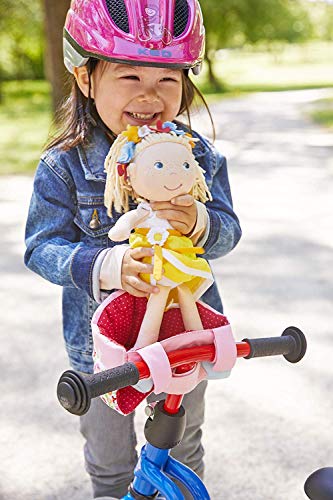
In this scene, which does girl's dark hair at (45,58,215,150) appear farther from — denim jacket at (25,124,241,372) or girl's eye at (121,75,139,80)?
girl's eye at (121,75,139,80)

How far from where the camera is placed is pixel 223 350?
5.20ft

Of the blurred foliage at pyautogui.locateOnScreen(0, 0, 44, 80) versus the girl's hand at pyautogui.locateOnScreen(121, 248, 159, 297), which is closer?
the girl's hand at pyautogui.locateOnScreen(121, 248, 159, 297)

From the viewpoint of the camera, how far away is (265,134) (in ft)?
40.0

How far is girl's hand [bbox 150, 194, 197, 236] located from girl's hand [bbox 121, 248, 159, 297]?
0.27 ft

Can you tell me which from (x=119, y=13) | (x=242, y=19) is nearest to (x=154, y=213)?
(x=119, y=13)

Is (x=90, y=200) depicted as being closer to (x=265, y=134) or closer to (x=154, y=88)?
(x=154, y=88)

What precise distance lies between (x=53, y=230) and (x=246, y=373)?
1.98 m

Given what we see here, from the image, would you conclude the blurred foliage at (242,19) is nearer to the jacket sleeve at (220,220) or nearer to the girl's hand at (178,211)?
the jacket sleeve at (220,220)

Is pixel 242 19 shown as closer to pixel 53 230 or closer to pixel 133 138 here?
pixel 53 230

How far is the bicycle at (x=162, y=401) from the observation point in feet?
4.50

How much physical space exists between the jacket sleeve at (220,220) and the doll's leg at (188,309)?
26 cm

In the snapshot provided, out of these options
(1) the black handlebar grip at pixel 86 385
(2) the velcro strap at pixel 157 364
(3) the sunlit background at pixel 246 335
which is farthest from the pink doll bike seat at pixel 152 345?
(3) the sunlit background at pixel 246 335

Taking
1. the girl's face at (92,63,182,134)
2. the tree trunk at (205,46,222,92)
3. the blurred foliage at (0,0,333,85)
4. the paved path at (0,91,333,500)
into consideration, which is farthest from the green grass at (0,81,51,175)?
the girl's face at (92,63,182,134)

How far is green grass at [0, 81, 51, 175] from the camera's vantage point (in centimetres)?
976
